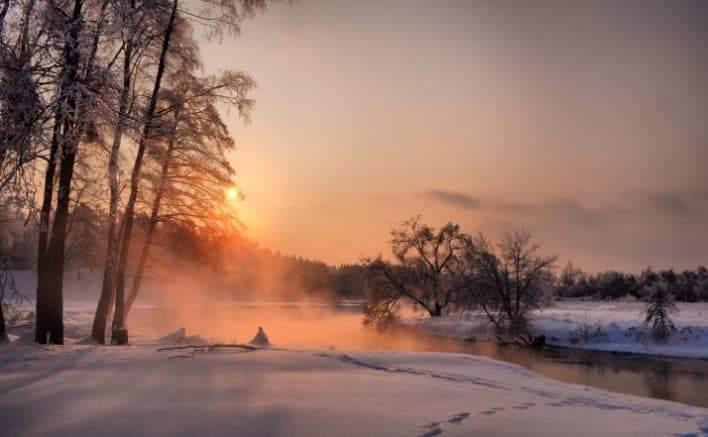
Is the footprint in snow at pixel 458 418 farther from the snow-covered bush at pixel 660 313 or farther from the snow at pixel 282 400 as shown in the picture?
the snow-covered bush at pixel 660 313

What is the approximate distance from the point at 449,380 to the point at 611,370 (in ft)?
57.3

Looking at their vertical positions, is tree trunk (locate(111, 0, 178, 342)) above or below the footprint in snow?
above

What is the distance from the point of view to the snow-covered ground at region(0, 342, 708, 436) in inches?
198

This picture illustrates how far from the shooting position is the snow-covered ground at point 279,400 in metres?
5.04

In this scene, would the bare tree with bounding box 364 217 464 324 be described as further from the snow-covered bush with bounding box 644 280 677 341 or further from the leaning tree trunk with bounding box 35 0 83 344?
the leaning tree trunk with bounding box 35 0 83 344

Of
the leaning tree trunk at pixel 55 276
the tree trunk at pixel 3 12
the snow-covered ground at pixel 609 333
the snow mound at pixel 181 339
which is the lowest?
the snow-covered ground at pixel 609 333

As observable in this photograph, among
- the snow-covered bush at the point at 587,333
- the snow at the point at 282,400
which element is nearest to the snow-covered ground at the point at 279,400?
the snow at the point at 282,400

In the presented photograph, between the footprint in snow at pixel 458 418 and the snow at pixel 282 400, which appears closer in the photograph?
the snow at pixel 282 400

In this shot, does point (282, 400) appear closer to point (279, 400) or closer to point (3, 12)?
point (279, 400)

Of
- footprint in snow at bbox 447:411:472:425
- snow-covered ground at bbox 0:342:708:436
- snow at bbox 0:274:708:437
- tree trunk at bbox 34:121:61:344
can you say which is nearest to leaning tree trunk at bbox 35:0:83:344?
tree trunk at bbox 34:121:61:344

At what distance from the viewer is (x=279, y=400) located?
5.96 meters

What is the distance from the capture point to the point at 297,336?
2991cm

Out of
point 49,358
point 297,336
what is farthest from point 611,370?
point 49,358

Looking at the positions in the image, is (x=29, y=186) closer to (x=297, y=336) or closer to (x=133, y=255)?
(x=133, y=255)
